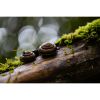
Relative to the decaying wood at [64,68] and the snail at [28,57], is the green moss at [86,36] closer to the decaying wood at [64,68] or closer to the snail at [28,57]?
the decaying wood at [64,68]

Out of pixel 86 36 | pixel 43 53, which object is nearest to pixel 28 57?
pixel 43 53

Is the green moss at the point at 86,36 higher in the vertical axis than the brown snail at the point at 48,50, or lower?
higher

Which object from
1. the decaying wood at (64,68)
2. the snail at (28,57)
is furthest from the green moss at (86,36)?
the snail at (28,57)

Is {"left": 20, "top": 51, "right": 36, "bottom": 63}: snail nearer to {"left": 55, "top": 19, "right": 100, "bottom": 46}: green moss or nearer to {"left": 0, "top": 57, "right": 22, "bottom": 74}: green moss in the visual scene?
{"left": 0, "top": 57, "right": 22, "bottom": 74}: green moss

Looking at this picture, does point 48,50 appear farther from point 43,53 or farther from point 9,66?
point 9,66

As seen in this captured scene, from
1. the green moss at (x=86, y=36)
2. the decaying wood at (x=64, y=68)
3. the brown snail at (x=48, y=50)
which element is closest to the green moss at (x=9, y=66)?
the decaying wood at (x=64, y=68)

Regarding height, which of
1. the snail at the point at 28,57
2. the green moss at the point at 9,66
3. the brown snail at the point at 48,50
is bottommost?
the green moss at the point at 9,66

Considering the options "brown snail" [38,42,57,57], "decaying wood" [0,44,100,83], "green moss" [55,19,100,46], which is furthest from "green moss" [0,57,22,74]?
"green moss" [55,19,100,46]
